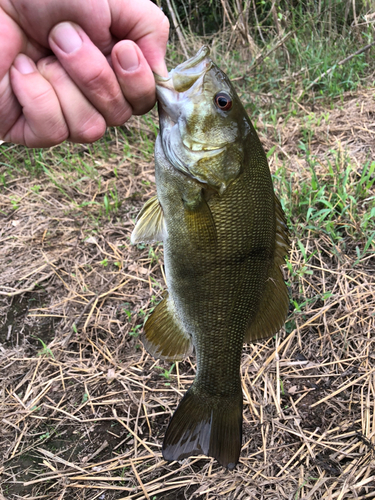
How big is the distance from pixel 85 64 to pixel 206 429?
4.80 ft

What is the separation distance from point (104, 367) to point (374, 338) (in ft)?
5.77

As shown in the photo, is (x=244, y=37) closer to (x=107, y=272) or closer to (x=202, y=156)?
(x=107, y=272)

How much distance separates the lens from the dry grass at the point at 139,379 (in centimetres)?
184

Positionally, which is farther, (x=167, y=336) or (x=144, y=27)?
(x=167, y=336)

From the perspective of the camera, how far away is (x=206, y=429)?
1.43 metres

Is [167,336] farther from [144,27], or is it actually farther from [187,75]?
[144,27]

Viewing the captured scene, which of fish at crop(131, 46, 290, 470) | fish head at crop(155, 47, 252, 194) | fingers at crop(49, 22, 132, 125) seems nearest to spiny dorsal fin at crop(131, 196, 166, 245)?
fish at crop(131, 46, 290, 470)

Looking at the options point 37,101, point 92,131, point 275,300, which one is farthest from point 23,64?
point 275,300

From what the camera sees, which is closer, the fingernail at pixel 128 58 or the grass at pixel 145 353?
the fingernail at pixel 128 58

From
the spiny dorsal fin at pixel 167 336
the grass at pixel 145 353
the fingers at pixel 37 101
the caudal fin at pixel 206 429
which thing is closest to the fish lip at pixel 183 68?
the fingers at pixel 37 101

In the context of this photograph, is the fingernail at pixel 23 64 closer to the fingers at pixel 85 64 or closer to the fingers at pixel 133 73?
the fingers at pixel 85 64

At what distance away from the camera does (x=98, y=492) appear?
6.15ft

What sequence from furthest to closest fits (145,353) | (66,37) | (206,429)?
(145,353), (206,429), (66,37)

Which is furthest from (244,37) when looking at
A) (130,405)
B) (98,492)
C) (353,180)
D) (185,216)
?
(98,492)
